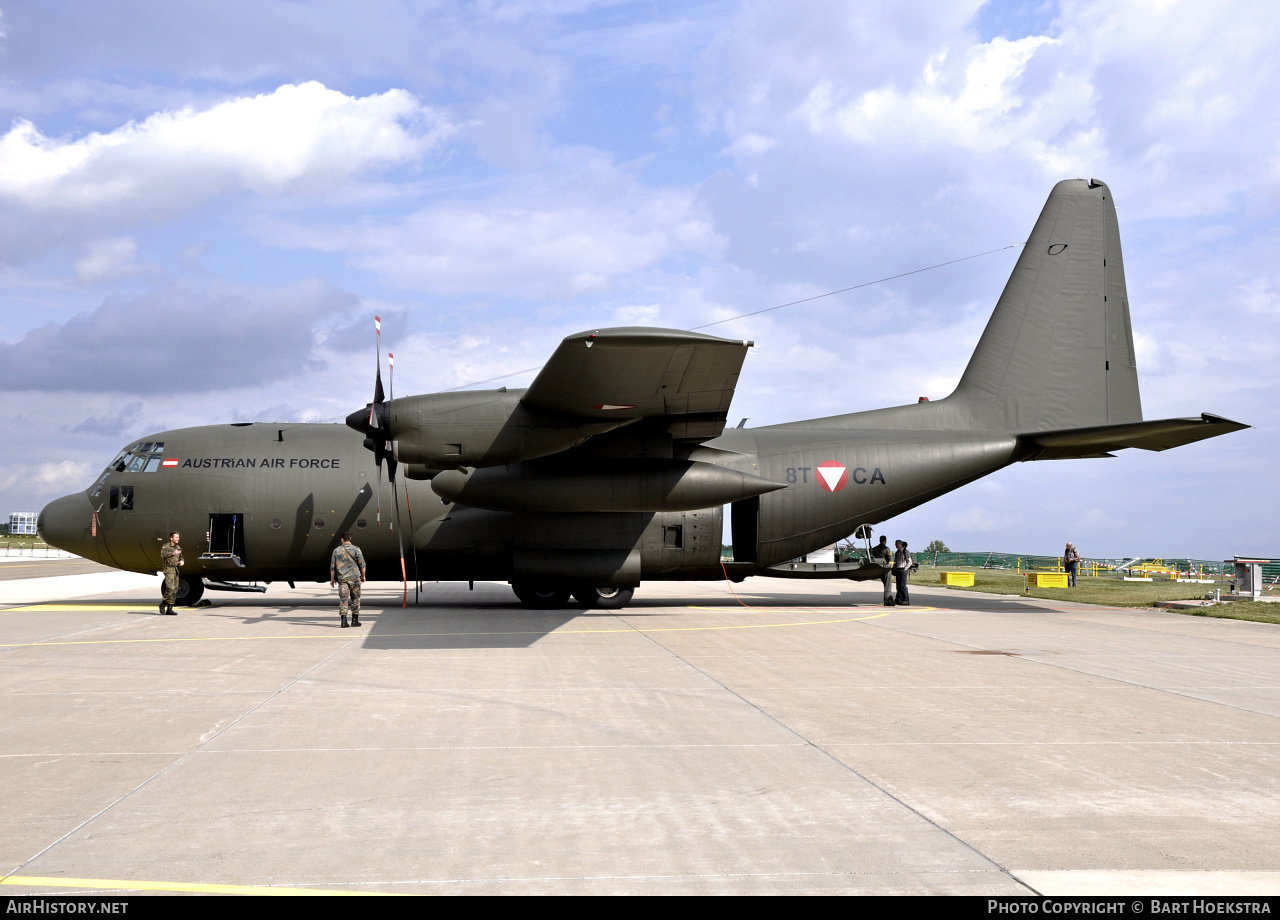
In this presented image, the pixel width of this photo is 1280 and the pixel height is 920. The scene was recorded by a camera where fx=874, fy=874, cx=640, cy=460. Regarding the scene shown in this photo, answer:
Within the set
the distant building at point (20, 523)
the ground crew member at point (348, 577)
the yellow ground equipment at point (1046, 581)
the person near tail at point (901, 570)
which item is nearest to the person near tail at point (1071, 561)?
the yellow ground equipment at point (1046, 581)

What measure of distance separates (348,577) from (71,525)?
7590 mm

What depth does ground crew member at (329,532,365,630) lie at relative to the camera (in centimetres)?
1529

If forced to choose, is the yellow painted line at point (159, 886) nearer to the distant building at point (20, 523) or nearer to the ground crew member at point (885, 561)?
the ground crew member at point (885, 561)

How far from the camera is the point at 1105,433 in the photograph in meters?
18.3

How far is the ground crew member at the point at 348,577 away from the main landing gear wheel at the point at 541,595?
11.3ft

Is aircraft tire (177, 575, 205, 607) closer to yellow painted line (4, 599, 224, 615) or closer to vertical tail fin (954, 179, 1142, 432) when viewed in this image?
yellow painted line (4, 599, 224, 615)

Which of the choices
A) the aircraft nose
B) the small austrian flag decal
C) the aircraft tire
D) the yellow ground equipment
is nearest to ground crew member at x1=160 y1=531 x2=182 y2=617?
the aircraft tire

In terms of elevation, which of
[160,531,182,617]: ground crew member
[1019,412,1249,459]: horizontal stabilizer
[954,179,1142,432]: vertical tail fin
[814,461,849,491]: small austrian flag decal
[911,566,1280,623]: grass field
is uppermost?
[954,179,1142,432]: vertical tail fin

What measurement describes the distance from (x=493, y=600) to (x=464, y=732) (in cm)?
1459

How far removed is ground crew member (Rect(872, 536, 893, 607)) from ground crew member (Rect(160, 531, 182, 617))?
51.0 feet

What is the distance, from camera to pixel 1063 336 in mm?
20078

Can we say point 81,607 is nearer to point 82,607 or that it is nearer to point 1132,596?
point 82,607

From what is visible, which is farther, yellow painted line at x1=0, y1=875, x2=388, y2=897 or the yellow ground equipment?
the yellow ground equipment

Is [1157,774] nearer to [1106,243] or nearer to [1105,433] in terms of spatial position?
[1105,433]
